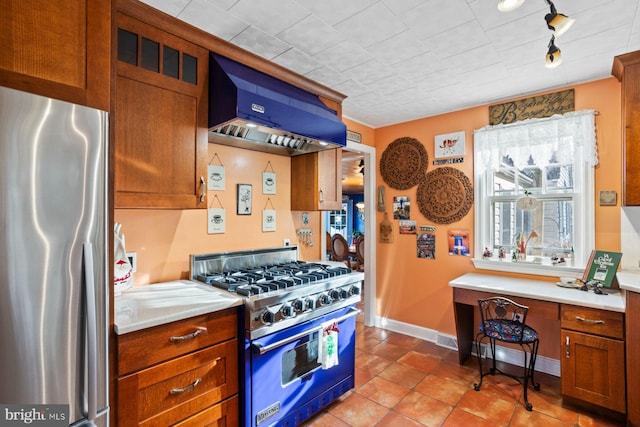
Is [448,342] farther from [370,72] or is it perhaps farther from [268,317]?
[370,72]

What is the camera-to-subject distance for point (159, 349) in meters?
1.45

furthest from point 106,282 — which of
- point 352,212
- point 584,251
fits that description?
point 352,212

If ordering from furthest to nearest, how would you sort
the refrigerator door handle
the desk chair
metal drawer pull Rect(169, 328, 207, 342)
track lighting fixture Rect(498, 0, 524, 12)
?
the desk chair, metal drawer pull Rect(169, 328, 207, 342), track lighting fixture Rect(498, 0, 524, 12), the refrigerator door handle

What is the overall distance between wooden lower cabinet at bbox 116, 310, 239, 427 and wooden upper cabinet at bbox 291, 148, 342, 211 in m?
1.31

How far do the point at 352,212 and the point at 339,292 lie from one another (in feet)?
33.3

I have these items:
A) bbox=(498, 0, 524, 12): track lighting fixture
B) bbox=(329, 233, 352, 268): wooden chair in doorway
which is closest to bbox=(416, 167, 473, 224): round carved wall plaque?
bbox=(498, 0, 524, 12): track lighting fixture

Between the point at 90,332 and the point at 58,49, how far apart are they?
41.2 inches

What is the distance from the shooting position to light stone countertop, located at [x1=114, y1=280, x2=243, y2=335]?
1394 millimetres

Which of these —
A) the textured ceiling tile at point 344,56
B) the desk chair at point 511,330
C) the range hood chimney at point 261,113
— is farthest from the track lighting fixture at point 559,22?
the desk chair at point 511,330

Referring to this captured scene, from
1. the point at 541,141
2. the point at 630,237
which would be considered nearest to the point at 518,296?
the point at 630,237

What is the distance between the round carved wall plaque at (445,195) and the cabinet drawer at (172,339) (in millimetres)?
2486

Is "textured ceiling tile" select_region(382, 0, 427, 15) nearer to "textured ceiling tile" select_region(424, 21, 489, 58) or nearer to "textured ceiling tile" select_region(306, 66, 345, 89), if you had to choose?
"textured ceiling tile" select_region(424, 21, 489, 58)

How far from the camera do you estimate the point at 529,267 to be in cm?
286

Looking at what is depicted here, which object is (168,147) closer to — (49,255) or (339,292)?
(49,255)
